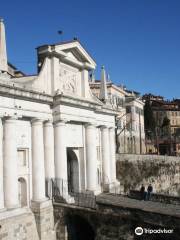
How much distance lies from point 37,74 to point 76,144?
5730mm

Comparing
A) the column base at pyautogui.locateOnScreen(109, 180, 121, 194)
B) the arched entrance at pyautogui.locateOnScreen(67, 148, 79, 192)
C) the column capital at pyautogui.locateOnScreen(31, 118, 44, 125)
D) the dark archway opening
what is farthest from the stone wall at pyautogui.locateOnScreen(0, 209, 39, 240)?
the column base at pyautogui.locateOnScreen(109, 180, 121, 194)

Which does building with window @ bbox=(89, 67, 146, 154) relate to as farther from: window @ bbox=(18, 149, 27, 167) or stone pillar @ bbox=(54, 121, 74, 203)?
window @ bbox=(18, 149, 27, 167)

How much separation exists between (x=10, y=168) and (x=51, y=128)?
4.48 m

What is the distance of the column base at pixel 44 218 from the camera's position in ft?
63.7

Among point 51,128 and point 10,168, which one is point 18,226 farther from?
point 51,128

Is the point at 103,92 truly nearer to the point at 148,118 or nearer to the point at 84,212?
the point at 84,212

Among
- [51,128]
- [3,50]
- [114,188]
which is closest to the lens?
[3,50]

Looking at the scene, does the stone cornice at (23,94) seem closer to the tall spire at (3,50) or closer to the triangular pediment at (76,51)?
the tall spire at (3,50)

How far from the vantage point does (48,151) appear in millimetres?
21062

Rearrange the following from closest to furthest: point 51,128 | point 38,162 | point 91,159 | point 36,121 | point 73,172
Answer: point 38,162, point 36,121, point 51,128, point 91,159, point 73,172

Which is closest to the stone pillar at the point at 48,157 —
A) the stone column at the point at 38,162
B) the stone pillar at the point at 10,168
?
the stone column at the point at 38,162

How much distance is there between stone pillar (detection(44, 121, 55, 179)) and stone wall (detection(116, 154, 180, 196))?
15.5 m

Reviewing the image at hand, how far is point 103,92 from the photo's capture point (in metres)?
29.2

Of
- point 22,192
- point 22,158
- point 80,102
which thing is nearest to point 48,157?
point 22,158
